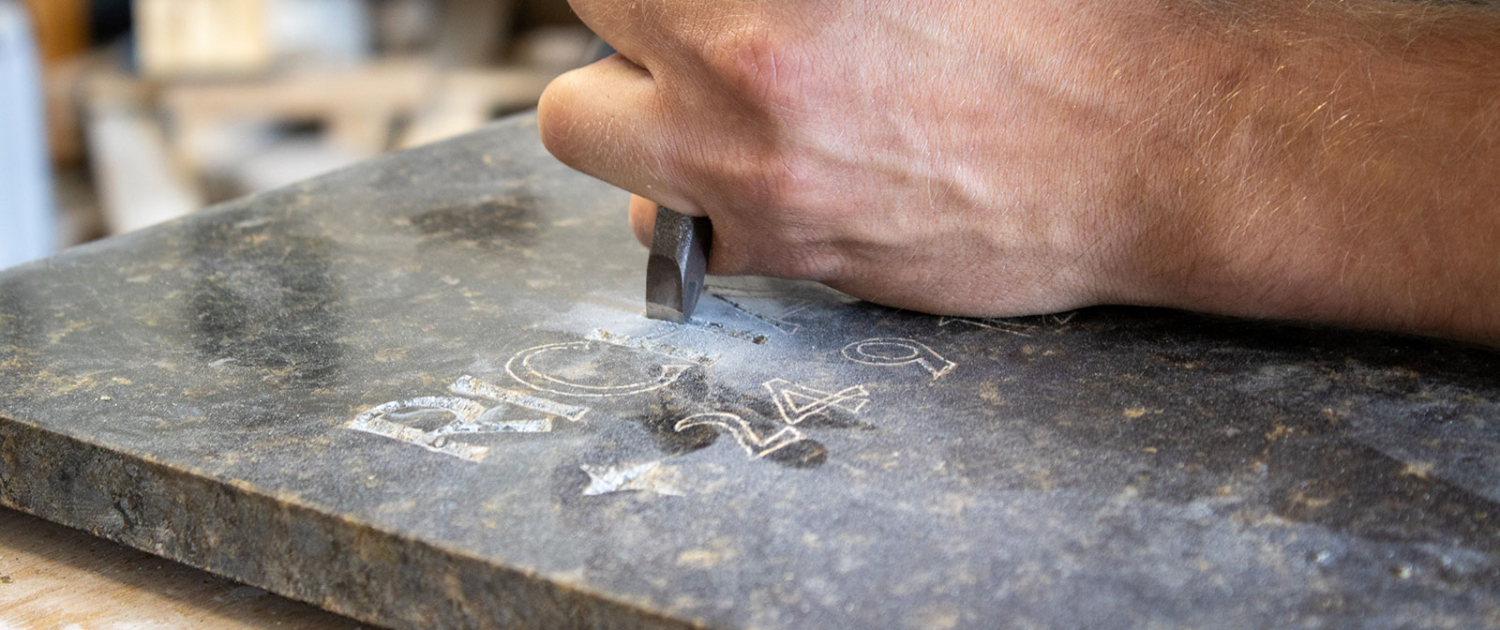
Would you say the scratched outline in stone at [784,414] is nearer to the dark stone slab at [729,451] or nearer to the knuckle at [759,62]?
the dark stone slab at [729,451]

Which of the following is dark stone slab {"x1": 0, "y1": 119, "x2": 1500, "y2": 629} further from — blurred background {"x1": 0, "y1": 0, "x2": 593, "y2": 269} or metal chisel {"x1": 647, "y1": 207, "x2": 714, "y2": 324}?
blurred background {"x1": 0, "y1": 0, "x2": 593, "y2": 269}

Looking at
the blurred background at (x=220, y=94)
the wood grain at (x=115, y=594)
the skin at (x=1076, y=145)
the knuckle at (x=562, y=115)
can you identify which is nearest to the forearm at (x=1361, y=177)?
the skin at (x=1076, y=145)

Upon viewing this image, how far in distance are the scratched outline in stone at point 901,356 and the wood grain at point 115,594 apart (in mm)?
407

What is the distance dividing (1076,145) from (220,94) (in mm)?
3000

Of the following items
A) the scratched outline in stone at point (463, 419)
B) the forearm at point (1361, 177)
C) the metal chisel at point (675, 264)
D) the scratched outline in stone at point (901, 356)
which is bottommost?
the scratched outline in stone at point (463, 419)

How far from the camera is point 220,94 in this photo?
3314 millimetres

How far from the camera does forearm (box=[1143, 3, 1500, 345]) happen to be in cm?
84

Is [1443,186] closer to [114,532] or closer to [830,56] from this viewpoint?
[830,56]

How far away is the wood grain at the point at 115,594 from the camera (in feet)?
2.42

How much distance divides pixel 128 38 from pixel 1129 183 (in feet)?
13.9

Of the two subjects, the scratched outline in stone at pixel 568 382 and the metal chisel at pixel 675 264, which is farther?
the metal chisel at pixel 675 264

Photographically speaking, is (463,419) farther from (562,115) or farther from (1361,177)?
(1361,177)

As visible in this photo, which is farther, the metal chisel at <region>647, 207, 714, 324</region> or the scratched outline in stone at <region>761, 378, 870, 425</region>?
the metal chisel at <region>647, 207, 714, 324</region>

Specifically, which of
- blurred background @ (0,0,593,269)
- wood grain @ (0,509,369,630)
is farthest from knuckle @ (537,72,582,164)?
blurred background @ (0,0,593,269)
